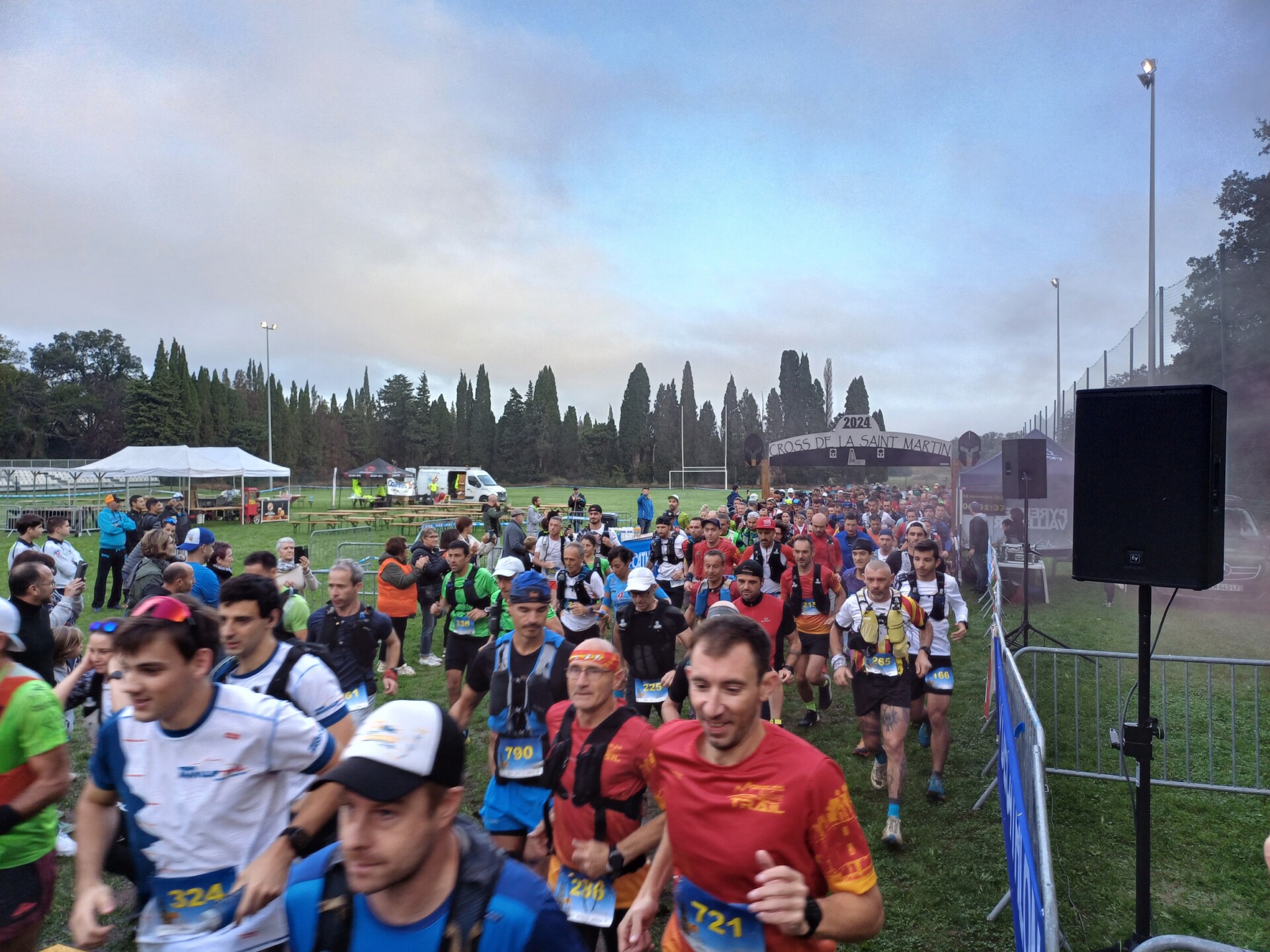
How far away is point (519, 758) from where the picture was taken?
3969 mm

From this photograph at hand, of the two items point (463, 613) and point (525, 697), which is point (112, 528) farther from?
point (525, 697)

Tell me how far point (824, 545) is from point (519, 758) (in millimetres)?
8169

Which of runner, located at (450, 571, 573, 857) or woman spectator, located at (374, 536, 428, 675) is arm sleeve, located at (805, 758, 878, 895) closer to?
runner, located at (450, 571, 573, 857)

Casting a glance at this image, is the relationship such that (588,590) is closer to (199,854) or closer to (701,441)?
(199,854)

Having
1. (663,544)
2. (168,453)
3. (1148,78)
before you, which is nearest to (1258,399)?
(1148,78)

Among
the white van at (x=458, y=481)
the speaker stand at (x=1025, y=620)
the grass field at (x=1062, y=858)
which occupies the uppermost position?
the white van at (x=458, y=481)

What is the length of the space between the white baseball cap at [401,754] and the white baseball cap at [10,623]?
220 centimetres

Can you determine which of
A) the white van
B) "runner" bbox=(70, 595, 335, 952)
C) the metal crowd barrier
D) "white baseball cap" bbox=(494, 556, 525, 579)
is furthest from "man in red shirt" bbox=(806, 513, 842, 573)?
the white van

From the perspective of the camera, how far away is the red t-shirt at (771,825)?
2.25m

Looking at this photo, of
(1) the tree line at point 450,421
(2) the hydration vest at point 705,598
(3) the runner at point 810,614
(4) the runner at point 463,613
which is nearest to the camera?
(4) the runner at point 463,613

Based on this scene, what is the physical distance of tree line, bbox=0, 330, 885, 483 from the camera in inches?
2913

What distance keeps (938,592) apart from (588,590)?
11.8 feet

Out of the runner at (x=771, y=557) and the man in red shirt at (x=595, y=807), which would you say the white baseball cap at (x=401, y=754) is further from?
the runner at (x=771, y=557)

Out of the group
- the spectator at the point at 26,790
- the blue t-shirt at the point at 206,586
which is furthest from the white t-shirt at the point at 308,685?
the blue t-shirt at the point at 206,586
